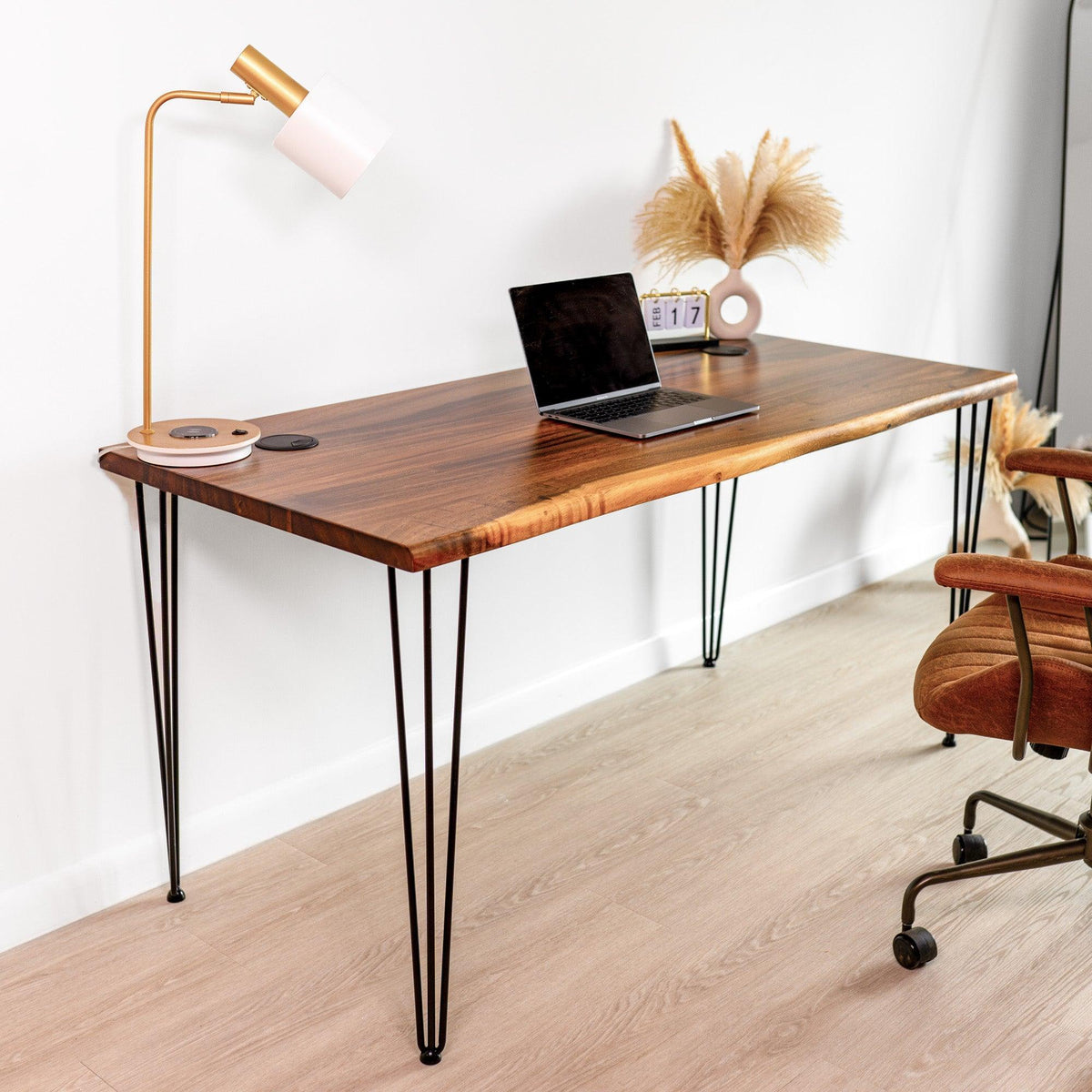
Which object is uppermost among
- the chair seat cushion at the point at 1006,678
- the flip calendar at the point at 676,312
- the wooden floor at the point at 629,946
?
the flip calendar at the point at 676,312

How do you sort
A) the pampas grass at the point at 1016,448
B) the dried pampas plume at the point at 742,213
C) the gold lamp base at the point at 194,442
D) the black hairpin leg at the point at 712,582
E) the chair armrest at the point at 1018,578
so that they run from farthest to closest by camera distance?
the pampas grass at the point at 1016,448 → the black hairpin leg at the point at 712,582 → the dried pampas plume at the point at 742,213 → the gold lamp base at the point at 194,442 → the chair armrest at the point at 1018,578

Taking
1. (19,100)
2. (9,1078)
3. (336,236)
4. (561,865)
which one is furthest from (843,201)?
(9,1078)

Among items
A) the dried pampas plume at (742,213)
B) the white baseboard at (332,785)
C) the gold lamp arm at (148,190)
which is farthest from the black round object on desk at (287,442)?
the dried pampas plume at (742,213)

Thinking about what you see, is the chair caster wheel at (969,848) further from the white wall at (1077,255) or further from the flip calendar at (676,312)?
the white wall at (1077,255)

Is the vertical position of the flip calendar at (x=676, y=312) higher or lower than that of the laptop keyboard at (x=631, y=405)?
higher

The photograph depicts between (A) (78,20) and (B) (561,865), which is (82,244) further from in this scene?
(B) (561,865)

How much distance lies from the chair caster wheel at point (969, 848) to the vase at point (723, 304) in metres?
1.14

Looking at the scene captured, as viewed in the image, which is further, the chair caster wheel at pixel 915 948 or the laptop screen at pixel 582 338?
the laptop screen at pixel 582 338

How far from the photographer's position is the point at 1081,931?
1.96 m

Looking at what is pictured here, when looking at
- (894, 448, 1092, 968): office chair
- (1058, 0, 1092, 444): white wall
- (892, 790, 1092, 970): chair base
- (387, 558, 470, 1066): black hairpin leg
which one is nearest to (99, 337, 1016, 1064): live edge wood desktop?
(387, 558, 470, 1066): black hairpin leg

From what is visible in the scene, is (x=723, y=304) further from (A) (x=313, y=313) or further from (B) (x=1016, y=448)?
(B) (x=1016, y=448)

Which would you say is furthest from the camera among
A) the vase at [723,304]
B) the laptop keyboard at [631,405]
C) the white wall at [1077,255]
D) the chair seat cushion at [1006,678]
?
the white wall at [1077,255]

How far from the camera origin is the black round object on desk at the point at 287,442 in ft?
6.22

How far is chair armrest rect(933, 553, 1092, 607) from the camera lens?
1.55 m
